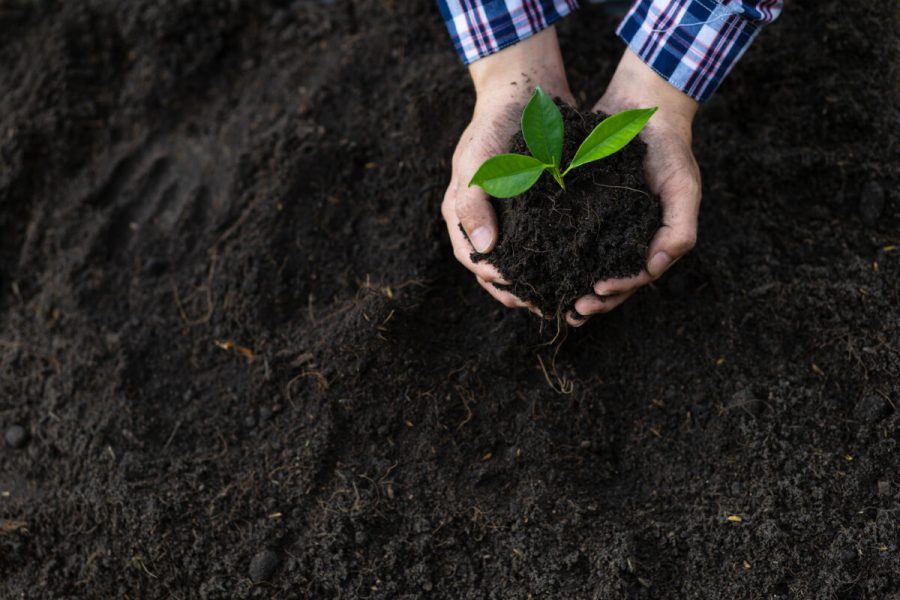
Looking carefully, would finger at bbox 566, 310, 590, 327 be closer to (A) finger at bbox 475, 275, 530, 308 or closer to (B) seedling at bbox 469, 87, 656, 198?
(A) finger at bbox 475, 275, 530, 308

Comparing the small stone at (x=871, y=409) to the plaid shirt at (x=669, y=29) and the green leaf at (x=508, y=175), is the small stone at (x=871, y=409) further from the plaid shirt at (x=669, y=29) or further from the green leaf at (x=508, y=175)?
the green leaf at (x=508, y=175)

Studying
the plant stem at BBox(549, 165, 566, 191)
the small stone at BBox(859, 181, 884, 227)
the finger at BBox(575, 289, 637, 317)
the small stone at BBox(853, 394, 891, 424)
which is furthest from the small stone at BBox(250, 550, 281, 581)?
the small stone at BBox(859, 181, 884, 227)

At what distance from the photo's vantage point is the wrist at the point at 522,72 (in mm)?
1482

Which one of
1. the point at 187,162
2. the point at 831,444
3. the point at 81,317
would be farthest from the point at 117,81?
the point at 831,444

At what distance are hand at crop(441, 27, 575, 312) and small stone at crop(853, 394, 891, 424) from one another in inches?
25.2

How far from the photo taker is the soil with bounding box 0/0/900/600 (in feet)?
4.52

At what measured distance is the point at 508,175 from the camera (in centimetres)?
123

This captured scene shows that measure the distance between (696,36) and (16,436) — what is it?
1.57 meters

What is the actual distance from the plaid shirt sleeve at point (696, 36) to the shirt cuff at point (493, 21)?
19 centimetres

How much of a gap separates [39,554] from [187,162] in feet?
3.14

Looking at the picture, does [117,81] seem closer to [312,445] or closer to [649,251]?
[312,445]

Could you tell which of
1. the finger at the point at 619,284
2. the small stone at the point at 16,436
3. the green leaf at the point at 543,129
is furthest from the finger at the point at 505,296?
the small stone at the point at 16,436

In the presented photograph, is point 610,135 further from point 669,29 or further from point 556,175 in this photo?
point 669,29

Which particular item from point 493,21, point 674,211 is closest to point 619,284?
point 674,211
